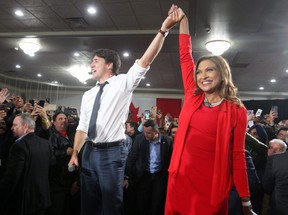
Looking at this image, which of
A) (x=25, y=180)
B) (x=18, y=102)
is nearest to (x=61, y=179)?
(x=25, y=180)

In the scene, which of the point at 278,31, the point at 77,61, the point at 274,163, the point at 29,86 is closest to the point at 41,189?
the point at 274,163

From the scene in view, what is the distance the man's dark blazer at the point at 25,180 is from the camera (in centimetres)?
274

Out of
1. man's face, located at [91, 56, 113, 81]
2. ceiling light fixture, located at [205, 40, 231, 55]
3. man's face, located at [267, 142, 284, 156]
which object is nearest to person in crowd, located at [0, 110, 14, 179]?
man's face, located at [91, 56, 113, 81]

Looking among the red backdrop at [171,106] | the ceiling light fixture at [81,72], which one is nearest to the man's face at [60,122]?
the ceiling light fixture at [81,72]

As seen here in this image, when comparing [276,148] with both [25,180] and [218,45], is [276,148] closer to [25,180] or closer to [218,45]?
[25,180]

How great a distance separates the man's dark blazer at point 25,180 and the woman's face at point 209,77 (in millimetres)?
2060

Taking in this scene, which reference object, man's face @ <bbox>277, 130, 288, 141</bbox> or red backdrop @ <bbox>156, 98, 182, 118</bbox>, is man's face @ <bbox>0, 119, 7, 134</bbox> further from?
red backdrop @ <bbox>156, 98, 182, 118</bbox>

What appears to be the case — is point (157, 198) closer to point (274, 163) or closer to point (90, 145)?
point (274, 163)

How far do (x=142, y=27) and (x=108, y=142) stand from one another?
194 inches

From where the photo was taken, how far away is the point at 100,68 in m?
2.05

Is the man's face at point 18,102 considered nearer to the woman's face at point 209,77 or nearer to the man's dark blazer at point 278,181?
the man's dark blazer at point 278,181

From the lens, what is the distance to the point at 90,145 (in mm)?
1931

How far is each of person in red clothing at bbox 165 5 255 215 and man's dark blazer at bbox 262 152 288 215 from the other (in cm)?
168

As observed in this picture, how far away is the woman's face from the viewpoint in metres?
1.52
